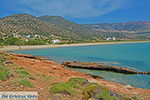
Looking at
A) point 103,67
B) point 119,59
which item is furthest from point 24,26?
point 103,67

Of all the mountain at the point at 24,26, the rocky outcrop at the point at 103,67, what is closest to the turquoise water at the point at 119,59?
the rocky outcrop at the point at 103,67

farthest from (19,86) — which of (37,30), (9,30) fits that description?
(37,30)

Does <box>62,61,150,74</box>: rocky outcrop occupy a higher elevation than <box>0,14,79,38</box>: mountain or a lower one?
lower

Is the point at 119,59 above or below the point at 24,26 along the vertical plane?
below

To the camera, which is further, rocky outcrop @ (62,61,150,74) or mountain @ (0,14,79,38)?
mountain @ (0,14,79,38)

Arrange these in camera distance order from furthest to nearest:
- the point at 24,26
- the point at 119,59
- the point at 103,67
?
1. the point at 24,26
2. the point at 119,59
3. the point at 103,67

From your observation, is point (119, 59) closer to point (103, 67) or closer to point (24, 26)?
point (103, 67)

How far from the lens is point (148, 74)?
2392 cm

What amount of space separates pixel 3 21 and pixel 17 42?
7260 cm

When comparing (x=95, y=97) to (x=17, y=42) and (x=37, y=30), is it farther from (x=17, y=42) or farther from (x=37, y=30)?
(x=37, y=30)

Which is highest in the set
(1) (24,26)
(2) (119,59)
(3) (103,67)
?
(1) (24,26)

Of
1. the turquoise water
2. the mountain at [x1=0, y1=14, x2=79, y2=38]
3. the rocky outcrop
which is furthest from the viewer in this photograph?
the mountain at [x1=0, y1=14, x2=79, y2=38]

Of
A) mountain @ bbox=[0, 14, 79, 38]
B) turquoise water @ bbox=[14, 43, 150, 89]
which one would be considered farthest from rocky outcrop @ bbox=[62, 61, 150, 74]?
mountain @ bbox=[0, 14, 79, 38]

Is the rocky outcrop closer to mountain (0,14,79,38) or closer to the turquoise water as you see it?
the turquoise water
